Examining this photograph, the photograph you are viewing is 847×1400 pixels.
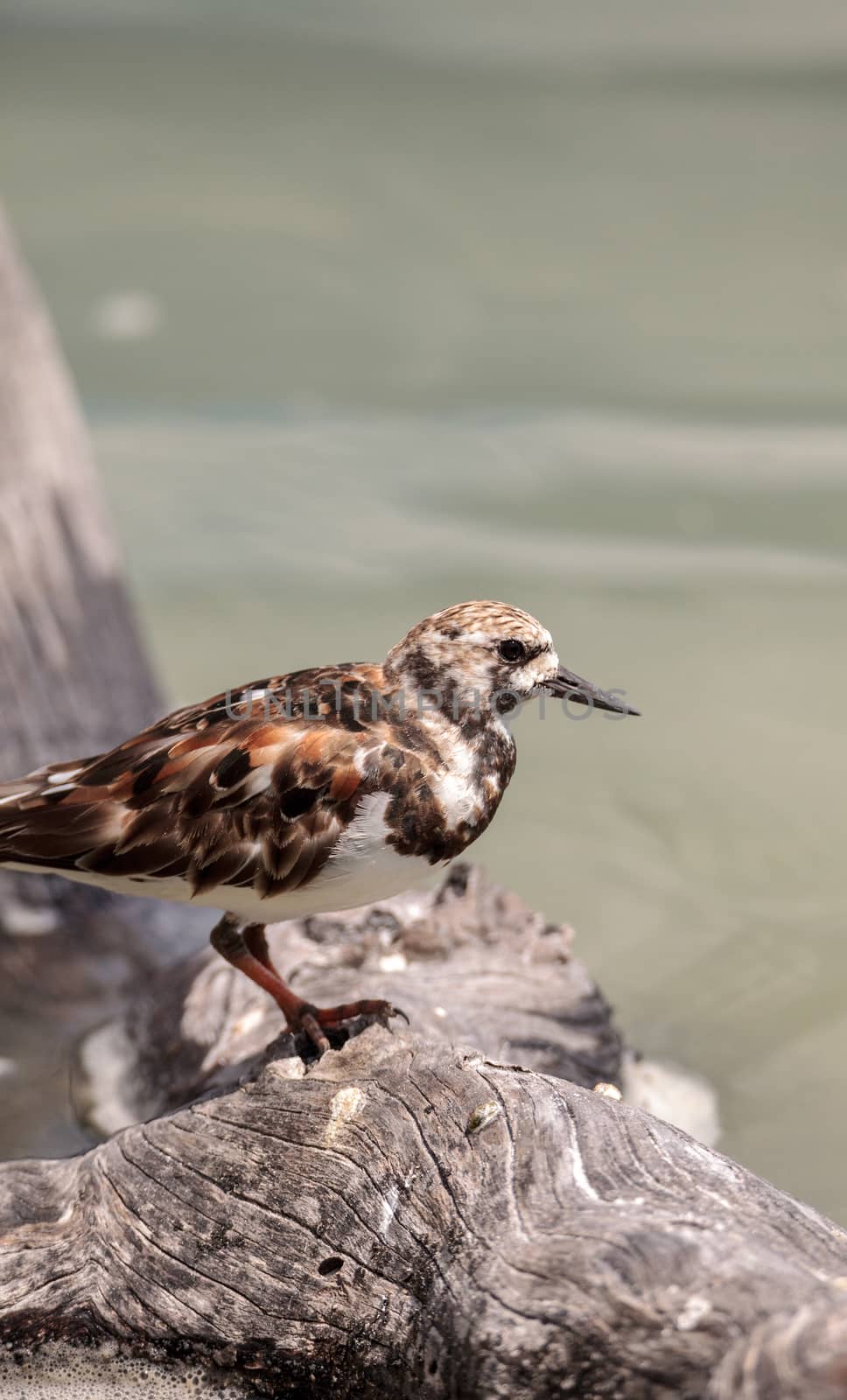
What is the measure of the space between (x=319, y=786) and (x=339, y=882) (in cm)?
17

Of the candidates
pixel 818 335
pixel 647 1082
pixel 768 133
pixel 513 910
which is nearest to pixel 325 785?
pixel 513 910

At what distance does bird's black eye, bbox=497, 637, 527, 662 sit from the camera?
2.70m

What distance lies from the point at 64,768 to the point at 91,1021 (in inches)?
58.1

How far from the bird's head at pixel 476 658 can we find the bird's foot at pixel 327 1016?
609 millimetres

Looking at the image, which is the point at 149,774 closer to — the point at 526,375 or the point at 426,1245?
the point at 426,1245

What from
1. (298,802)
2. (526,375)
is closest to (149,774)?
(298,802)

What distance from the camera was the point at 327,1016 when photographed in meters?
2.92

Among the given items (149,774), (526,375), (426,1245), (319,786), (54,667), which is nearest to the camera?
(426,1245)

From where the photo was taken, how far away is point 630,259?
8.46 m

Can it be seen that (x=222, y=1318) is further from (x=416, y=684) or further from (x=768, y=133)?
(x=768, y=133)

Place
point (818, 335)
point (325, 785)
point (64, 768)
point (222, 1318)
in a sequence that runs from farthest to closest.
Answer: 1. point (818, 335)
2. point (64, 768)
3. point (325, 785)
4. point (222, 1318)

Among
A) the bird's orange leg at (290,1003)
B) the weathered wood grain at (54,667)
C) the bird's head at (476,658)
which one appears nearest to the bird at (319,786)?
the bird's head at (476,658)

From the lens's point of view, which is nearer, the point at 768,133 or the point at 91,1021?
the point at 91,1021

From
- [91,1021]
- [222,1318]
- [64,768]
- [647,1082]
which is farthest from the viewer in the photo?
[91,1021]
